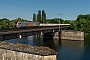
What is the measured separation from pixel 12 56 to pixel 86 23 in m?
130

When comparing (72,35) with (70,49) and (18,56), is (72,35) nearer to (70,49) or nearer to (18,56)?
(70,49)

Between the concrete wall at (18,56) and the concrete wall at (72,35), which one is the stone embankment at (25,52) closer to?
the concrete wall at (18,56)

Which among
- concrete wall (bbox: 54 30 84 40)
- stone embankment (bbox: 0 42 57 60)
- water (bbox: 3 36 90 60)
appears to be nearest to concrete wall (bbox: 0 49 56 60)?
stone embankment (bbox: 0 42 57 60)

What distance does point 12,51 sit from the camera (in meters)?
23.4

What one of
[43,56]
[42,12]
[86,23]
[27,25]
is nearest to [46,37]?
[27,25]

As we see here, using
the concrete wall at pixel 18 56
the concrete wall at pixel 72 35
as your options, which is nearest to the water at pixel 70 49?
the concrete wall at pixel 18 56

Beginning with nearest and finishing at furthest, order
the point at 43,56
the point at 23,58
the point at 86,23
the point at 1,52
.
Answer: the point at 43,56, the point at 23,58, the point at 1,52, the point at 86,23

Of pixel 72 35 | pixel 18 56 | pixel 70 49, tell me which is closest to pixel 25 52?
pixel 18 56

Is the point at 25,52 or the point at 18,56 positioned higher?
the point at 25,52

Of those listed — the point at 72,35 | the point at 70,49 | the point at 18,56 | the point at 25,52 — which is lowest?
the point at 70,49

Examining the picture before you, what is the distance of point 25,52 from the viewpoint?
71.9 ft

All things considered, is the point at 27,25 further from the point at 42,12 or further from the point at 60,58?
the point at 42,12

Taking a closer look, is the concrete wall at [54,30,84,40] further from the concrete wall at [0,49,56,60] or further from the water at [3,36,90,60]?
the concrete wall at [0,49,56,60]

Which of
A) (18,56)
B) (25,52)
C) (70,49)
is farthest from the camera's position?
(70,49)
